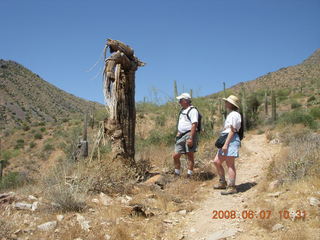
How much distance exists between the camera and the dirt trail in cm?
386

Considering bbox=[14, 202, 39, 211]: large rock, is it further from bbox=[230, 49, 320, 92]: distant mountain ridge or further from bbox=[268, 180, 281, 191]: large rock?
bbox=[230, 49, 320, 92]: distant mountain ridge

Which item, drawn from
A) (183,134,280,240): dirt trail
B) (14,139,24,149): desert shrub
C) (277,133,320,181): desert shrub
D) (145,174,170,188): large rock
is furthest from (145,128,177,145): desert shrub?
(14,139,24,149): desert shrub

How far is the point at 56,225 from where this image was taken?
3.92 metres

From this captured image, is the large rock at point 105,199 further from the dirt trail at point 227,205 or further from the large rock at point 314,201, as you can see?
the large rock at point 314,201

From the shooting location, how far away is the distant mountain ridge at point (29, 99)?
40812 mm

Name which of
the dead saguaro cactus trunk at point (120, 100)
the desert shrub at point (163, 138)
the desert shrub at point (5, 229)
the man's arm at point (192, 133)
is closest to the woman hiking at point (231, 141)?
the man's arm at point (192, 133)

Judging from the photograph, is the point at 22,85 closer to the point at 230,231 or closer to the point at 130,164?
the point at 130,164

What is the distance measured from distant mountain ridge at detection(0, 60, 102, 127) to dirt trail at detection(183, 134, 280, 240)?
32.5 meters

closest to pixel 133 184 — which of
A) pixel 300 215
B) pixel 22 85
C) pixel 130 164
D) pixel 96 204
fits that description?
pixel 130 164

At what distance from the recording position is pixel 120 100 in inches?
256

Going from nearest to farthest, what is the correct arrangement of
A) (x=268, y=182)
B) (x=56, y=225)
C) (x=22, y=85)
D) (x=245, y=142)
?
(x=56, y=225) < (x=268, y=182) < (x=245, y=142) < (x=22, y=85)

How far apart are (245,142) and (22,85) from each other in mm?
45553

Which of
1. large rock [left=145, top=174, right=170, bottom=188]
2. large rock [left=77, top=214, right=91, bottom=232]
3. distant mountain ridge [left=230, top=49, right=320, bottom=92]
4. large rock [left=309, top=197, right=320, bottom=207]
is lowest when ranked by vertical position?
large rock [left=77, top=214, right=91, bottom=232]

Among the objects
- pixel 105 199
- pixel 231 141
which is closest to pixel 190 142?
pixel 231 141
